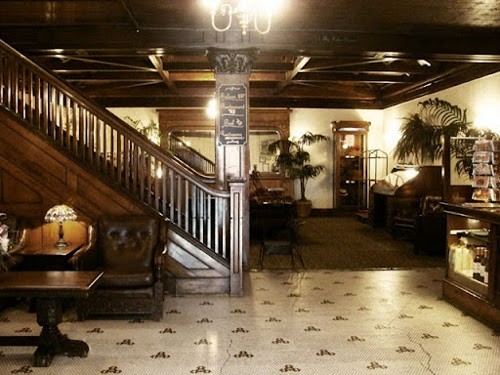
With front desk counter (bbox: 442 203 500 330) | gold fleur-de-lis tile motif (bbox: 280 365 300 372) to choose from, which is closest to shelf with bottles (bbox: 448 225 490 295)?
front desk counter (bbox: 442 203 500 330)

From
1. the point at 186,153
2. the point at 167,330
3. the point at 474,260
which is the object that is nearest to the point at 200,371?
the point at 167,330

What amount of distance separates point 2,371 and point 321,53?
18.2 feet

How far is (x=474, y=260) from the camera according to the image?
551 cm

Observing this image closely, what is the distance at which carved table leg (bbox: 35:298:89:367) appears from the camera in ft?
13.5

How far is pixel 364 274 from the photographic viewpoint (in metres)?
7.36

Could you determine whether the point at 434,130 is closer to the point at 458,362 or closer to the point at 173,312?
the point at 458,362

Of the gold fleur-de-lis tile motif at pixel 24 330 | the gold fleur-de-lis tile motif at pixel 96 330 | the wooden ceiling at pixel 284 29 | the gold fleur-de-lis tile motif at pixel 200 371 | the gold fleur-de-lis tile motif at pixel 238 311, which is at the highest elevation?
the wooden ceiling at pixel 284 29

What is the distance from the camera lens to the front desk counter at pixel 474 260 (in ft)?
16.3

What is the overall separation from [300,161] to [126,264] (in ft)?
Result: 28.4

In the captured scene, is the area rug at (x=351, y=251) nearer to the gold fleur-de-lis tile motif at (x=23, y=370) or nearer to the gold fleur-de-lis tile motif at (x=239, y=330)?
the gold fleur-de-lis tile motif at (x=239, y=330)

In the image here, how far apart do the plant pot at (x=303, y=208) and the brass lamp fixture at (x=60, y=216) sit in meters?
8.64

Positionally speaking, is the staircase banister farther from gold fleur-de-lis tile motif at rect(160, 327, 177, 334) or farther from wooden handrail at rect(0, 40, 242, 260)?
gold fleur-de-lis tile motif at rect(160, 327, 177, 334)

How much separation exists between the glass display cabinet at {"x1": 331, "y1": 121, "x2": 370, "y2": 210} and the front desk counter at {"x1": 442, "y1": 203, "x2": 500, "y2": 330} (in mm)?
8283

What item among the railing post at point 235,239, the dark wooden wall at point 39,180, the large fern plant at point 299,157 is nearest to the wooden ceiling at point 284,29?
the dark wooden wall at point 39,180
